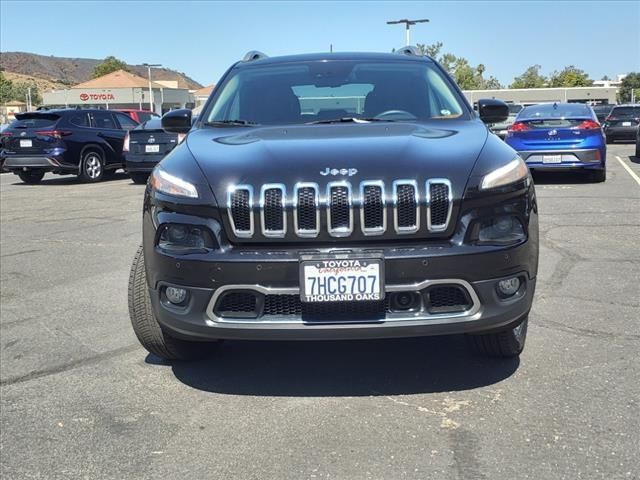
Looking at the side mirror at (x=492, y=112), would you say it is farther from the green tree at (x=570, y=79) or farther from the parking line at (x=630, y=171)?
the green tree at (x=570, y=79)

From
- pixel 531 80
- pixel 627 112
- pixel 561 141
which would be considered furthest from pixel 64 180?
pixel 531 80

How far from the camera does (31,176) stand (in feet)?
53.7

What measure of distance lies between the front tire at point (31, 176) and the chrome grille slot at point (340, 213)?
14.9 m

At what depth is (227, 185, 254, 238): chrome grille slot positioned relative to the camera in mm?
3010

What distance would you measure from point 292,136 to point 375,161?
629mm

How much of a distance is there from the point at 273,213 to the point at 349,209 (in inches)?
12.9

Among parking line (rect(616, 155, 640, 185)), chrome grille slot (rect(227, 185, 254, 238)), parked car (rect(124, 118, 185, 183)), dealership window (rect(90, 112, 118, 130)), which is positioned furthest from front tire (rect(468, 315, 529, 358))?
dealership window (rect(90, 112, 118, 130))

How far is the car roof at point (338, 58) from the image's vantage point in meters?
4.82

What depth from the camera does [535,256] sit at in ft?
10.6

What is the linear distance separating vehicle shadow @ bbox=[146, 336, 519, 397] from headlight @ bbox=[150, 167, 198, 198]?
42.4 inches

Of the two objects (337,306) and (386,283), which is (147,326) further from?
(386,283)

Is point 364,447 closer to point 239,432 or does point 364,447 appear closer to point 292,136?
point 239,432

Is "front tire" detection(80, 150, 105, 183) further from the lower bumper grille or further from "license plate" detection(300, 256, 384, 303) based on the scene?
"license plate" detection(300, 256, 384, 303)

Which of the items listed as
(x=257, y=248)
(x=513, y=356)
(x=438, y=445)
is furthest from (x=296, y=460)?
(x=513, y=356)
